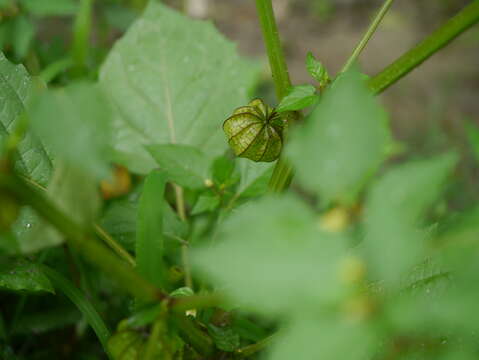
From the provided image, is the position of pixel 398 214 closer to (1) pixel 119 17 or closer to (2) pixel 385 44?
(1) pixel 119 17

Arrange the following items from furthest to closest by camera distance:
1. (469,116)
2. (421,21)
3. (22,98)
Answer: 1. (421,21)
2. (469,116)
3. (22,98)

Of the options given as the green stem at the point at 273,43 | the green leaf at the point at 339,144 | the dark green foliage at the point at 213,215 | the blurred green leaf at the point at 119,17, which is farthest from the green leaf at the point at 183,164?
the blurred green leaf at the point at 119,17

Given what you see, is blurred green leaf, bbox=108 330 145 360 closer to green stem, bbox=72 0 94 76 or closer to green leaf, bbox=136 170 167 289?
green leaf, bbox=136 170 167 289

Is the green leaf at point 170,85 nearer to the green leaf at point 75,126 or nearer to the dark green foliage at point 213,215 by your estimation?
the dark green foliage at point 213,215

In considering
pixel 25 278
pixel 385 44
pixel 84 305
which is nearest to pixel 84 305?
pixel 84 305

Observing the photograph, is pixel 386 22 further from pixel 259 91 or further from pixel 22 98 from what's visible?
pixel 22 98

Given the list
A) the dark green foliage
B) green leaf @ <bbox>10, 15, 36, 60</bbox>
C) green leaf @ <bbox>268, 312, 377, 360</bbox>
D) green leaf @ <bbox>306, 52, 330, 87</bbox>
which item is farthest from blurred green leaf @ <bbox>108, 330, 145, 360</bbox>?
green leaf @ <bbox>10, 15, 36, 60</bbox>

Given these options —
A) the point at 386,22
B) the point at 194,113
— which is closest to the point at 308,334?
the point at 194,113
